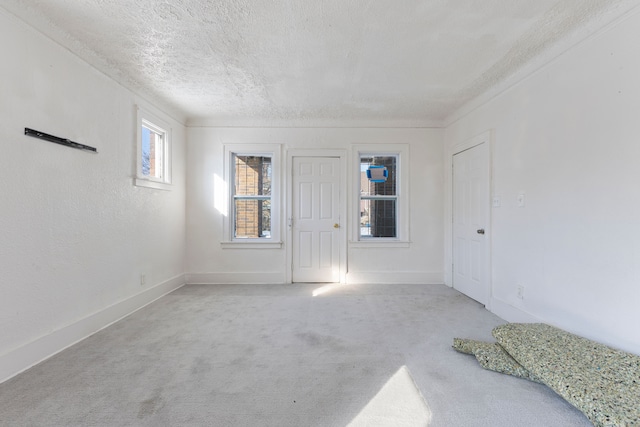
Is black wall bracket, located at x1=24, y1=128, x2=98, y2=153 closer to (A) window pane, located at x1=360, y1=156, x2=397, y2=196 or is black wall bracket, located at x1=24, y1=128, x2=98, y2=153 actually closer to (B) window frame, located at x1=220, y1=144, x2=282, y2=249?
(B) window frame, located at x1=220, y1=144, x2=282, y2=249

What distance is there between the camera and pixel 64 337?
2314mm

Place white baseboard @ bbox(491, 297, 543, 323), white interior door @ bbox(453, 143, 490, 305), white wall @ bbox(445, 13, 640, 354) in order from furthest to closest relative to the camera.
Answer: white interior door @ bbox(453, 143, 490, 305), white baseboard @ bbox(491, 297, 543, 323), white wall @ bbox(445, 13, 640, 354)

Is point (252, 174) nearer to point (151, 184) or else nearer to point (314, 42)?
point (151, 184)

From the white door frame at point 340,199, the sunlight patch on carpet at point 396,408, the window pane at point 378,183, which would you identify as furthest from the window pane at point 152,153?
the sunlight patch on carpet at point 396,408

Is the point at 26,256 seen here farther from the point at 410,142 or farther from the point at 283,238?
the point at 410,142

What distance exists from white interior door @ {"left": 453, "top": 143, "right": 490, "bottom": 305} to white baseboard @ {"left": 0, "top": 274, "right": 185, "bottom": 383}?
160 inches

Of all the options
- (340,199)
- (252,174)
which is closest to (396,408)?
(340,199)

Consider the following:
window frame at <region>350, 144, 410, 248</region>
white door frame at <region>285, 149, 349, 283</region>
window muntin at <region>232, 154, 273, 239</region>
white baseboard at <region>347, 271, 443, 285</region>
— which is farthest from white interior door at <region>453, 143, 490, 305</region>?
window muntin at <region>232, 154, 273, 239</region>

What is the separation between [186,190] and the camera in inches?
173

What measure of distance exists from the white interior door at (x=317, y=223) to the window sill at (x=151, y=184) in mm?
1848

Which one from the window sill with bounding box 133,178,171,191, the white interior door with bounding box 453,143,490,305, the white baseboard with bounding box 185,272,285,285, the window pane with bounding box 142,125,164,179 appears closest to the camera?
the window sill with bounding box 133,178,171,191

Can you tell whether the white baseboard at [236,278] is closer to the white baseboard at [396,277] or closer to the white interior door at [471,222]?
the white baseboard at [396,277]

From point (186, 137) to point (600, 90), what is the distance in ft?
15.6

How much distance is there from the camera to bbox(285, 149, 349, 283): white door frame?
4438mm
